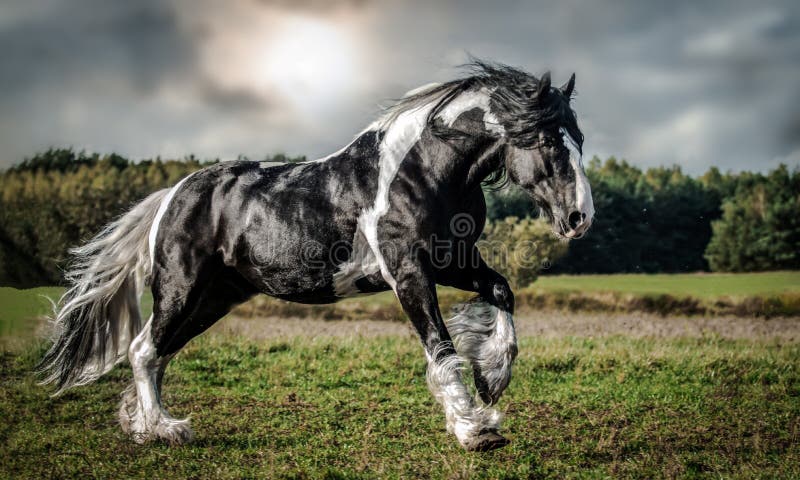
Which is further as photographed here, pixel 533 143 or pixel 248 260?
pixel 248 260

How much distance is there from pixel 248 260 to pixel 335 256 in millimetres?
729

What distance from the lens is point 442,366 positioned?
4184 mm

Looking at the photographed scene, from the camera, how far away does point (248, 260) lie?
16.4 ft

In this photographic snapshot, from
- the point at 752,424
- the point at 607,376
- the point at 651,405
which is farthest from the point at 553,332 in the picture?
the point at 752,424

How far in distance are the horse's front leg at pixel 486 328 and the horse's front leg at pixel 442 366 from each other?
0.31 metres

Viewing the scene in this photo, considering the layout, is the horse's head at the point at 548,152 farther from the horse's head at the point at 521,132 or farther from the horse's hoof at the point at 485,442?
the horse's hoof at the point at 485,442

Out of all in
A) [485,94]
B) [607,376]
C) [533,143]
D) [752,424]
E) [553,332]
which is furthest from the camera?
[553,332]

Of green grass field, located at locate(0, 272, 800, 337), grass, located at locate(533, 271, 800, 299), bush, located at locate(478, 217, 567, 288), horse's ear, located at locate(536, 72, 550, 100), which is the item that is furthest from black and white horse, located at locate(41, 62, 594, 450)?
grass, located at locate(533, 271, 800, 299)

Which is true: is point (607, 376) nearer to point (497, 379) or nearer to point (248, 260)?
point (497, 379)

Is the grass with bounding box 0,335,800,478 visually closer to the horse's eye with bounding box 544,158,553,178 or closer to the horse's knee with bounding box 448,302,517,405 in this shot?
the horse's knee with bounding box 448,302,517,405

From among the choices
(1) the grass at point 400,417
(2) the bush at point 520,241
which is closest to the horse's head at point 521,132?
(1) the grass at point 400,417

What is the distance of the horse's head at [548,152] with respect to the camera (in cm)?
421

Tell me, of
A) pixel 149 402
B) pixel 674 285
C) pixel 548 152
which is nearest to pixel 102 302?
pixel 149 402

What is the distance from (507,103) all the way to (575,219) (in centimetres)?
87
